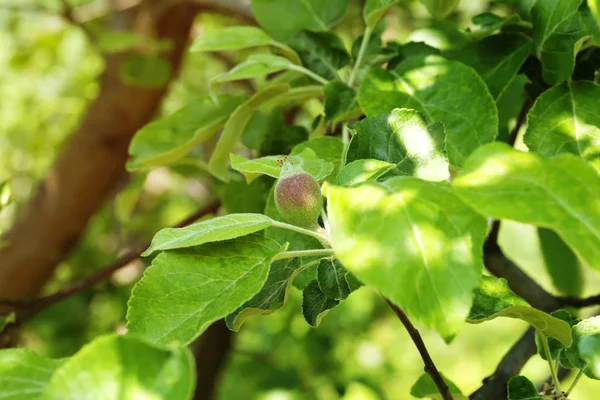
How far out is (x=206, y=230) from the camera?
0.41 m

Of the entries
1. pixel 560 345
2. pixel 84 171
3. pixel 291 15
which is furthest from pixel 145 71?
pixel 560 345

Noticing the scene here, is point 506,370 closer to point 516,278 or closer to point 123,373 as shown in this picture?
point 516,278

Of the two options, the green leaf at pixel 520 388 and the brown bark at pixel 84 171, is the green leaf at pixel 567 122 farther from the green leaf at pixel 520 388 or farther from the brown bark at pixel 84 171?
the brown bark at pixel 84 171

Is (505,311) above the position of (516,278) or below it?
above

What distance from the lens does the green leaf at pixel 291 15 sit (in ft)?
2.31

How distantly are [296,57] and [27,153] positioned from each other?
2.27 metres

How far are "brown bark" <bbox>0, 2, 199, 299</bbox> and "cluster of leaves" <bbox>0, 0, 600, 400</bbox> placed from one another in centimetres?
96

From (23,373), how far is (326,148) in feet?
1.03

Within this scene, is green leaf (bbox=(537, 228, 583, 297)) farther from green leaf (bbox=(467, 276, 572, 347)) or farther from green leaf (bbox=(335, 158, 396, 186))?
green leaf (bbox=(335, 158, 396, 186))

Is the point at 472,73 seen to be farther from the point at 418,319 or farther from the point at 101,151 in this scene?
the point at 101,151

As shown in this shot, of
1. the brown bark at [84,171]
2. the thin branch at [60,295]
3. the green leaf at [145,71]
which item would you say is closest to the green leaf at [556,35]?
the thin branch at [60,295]

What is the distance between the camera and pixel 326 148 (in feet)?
1.89

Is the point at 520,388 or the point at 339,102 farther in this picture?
the point at 339,102

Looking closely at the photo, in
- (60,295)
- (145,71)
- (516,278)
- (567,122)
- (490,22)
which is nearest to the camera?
(567,122)
